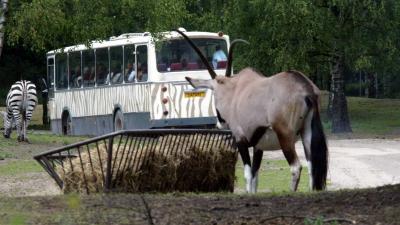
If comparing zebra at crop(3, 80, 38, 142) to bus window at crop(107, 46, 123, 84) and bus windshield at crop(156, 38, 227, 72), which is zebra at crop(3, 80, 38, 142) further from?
bus windshield at crop(156, 38, 227, 72)

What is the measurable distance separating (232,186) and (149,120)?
18.1 m

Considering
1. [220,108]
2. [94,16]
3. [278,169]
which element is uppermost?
[94,16]

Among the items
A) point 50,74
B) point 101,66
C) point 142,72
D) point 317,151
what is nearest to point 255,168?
point 317,151

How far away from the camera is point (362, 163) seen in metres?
22.8

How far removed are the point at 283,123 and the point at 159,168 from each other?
65.2 inches

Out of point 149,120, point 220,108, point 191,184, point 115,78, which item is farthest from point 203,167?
point 115,78

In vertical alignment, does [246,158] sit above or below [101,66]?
below

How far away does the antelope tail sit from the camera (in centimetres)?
1273

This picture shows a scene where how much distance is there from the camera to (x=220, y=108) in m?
14.6

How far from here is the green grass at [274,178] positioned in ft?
55.5

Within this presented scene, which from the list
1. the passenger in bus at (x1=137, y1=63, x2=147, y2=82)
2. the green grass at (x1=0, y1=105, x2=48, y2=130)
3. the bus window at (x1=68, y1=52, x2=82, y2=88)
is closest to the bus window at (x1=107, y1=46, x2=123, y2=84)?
the passenger in bus at (x1=137, y1=63, x2=147, y2=82)

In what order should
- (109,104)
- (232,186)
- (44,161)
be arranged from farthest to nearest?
(109,104), (232,186), (44,161)

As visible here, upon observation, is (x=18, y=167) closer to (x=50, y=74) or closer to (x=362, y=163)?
(x=362, y=163)

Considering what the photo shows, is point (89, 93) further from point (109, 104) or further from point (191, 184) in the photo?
point (191, 184)
